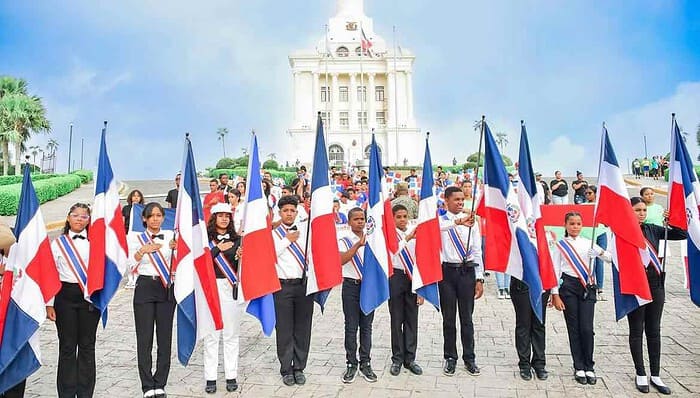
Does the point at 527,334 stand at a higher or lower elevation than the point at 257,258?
lower

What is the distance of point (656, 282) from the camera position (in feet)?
17.5

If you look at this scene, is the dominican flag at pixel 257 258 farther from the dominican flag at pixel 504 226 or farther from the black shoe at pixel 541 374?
the black shoe at pixel 541 374

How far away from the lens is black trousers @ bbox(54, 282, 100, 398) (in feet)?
15.3

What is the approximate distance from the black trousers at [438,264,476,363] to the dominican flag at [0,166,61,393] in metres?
3.78

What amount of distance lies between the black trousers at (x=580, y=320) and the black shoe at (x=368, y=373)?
2033mm

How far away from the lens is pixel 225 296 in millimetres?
5504

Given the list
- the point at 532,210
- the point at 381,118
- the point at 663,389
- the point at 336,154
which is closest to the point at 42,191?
the point at 532,210

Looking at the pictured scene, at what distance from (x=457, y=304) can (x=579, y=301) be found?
49.3 inches

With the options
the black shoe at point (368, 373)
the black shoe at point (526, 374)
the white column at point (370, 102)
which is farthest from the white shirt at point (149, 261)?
the white column at point (370, 102)

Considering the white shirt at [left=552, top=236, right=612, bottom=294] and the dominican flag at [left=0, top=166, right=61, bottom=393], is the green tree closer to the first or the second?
the dominican flag at [left=0, top=166, right=61, bottom=393]

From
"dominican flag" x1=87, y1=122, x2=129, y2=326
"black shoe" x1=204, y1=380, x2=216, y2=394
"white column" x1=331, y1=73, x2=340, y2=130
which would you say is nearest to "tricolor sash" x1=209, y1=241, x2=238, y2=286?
"dominican flag" x1=87, y1=122, x2=129, y2=326

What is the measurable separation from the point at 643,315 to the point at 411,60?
64792 mm

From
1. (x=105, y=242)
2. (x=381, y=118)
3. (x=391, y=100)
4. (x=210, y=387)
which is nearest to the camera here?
(x=105, y=242)

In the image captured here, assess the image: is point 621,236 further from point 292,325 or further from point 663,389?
point 292,325
